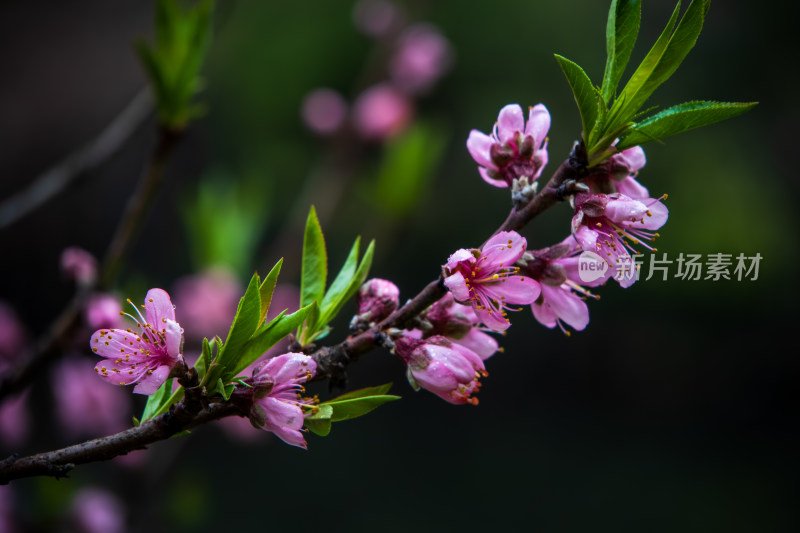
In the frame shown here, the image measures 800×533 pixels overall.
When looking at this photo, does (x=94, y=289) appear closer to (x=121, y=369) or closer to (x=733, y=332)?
(x=121, y=369)

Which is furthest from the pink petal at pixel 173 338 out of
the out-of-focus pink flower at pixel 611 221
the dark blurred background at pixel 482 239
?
the dark blurred background at pixel 482 239

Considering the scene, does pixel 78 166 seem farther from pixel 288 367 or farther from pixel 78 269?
pixel 288 367

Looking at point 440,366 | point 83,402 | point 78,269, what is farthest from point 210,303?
point 440,366

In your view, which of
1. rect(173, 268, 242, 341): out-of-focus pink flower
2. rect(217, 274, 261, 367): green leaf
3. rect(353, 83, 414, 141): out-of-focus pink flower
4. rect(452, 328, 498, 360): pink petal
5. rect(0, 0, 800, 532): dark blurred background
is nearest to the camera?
rect(217, 274, 261, 367): green leaf

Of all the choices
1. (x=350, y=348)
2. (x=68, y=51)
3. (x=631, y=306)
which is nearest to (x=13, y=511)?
(x=350, y=348)

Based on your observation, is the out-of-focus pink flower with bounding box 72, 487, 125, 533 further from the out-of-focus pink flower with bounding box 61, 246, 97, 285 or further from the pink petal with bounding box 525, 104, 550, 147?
the pink petal with bounding box 525, 104, 550, 147

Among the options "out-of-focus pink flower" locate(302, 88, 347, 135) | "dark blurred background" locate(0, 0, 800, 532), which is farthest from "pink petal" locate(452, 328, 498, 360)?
"dark blurred background" locate(0, 0, 800, 532)

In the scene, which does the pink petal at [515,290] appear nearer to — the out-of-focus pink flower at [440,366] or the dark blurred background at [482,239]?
the out-of-focus pink flower at [440,366]

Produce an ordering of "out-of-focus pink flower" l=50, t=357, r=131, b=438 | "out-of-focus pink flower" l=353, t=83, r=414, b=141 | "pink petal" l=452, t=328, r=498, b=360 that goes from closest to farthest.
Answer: "pink petal" l=452, t=328, r=498, b=360 < "out-of-focus pink flower" l=50, t=357, r=131, b=438 < "out-of-focus pink flower" l=353, t=83, r=414, b=141
